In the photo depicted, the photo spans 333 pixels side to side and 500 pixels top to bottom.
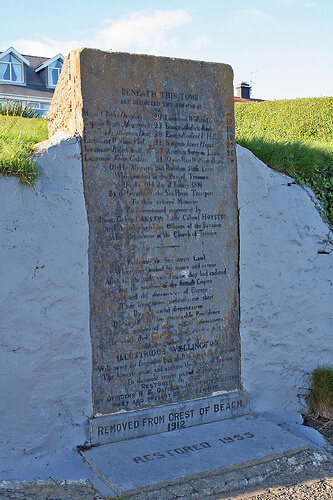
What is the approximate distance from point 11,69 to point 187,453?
2197 cm

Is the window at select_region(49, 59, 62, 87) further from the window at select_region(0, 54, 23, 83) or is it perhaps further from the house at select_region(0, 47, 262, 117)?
the window at select_region(0, 54, 23, 83)

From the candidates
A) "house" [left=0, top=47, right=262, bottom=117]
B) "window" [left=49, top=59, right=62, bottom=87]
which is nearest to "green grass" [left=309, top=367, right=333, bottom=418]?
"house" [left=0, top=47, right=262, bottom=117]

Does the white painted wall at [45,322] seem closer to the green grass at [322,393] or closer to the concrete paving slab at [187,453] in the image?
the concrete paving slab at [187,453]

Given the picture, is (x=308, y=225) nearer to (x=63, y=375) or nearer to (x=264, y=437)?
(x=264, y=437)

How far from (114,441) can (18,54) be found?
2150 cm

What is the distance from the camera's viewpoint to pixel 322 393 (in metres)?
4.29

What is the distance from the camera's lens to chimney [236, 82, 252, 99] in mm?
23152

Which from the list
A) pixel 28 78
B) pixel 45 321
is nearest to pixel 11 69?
pixel 28 78

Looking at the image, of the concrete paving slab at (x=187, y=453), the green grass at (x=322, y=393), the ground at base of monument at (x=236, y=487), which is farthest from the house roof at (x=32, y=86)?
the ground at base of monument at (x=236, y=487)

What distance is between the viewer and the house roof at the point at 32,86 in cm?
2117

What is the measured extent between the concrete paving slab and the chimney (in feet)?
70.6

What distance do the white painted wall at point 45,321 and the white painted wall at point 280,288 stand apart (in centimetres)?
142

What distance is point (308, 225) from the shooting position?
4.48 m

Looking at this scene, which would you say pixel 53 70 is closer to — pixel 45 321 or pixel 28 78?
pixel 28 78
